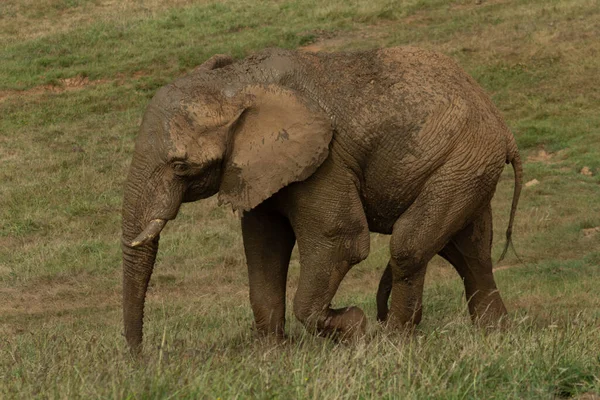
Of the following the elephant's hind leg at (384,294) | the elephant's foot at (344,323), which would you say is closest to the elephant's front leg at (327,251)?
the elephant's foot at (344,323)

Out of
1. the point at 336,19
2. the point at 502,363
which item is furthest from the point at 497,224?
the point at 336,19

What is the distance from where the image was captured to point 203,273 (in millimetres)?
14352

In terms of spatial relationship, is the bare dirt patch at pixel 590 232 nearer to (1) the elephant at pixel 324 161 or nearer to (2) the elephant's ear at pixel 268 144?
(1) the elephant at pixel 324 161

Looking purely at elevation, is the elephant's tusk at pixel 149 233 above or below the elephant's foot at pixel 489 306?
above

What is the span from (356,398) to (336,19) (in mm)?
27113

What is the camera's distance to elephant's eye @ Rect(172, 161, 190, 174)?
7930mm

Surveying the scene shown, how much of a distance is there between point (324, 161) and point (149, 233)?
1.46 metres

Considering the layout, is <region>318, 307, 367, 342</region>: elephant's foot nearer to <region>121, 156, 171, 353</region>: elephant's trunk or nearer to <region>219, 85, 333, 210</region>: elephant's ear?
<region>219, 85, 333, 210</region>: elephant's ear

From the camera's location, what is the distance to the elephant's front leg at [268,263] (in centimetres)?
904

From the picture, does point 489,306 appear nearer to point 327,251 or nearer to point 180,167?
point 327,251

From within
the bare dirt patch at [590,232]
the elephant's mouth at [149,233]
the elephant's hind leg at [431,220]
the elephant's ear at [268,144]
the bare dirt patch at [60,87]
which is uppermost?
the elephant's ear at [268,144]

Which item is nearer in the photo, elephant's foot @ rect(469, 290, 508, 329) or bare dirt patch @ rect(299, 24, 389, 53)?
elephant's foot @ rect(469, 290, 508, 329)

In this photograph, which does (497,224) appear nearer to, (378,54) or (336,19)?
(378,54)

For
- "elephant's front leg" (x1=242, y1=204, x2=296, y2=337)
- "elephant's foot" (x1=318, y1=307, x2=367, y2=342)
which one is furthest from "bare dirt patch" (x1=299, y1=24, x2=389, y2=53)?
"elephant's foot" (x1=318, y1=307, x2=367, y2=342)
